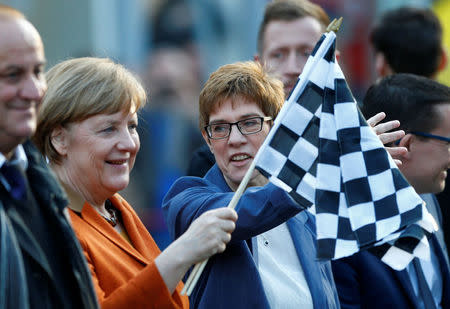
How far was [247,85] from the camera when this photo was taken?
11.8 feet

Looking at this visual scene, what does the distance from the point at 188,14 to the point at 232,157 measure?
21.3 feet

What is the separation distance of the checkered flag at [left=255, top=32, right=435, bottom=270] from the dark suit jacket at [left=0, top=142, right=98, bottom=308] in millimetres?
899

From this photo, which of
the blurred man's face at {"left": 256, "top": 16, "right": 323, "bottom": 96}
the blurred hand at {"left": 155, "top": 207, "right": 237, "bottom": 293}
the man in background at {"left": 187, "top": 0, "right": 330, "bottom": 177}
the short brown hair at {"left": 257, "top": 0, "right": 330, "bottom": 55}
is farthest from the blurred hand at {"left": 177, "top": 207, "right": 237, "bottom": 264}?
the short brown hair at {"left": 257, "top": 0, "right": 330, "bottom": 55}

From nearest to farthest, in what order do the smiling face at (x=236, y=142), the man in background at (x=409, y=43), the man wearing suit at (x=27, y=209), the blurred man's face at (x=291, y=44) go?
the man wearing suit at (x=27, y=209) < the smiling face at (x=236, y=142) < the blurred man's face at (x=291, y=44) < the man in background at (x=409, y=43)

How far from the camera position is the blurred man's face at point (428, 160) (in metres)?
4.17

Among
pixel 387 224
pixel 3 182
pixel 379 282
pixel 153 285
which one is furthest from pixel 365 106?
pixel 3 182

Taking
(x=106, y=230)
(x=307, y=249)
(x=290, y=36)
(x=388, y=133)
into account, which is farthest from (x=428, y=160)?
(x=106, y=230)

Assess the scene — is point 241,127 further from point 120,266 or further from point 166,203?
point 120,266

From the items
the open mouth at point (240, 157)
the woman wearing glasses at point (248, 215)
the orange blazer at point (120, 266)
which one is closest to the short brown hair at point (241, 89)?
the woman wearing glasses at point (248, 215)

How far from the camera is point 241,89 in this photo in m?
3.59

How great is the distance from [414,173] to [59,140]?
6.24 feet

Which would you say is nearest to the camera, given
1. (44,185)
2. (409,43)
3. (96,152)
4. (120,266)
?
(44,185)

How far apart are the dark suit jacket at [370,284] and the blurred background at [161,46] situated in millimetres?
4624

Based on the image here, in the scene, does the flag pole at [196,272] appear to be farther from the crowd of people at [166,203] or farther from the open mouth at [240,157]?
the open mouth at [240,157]
